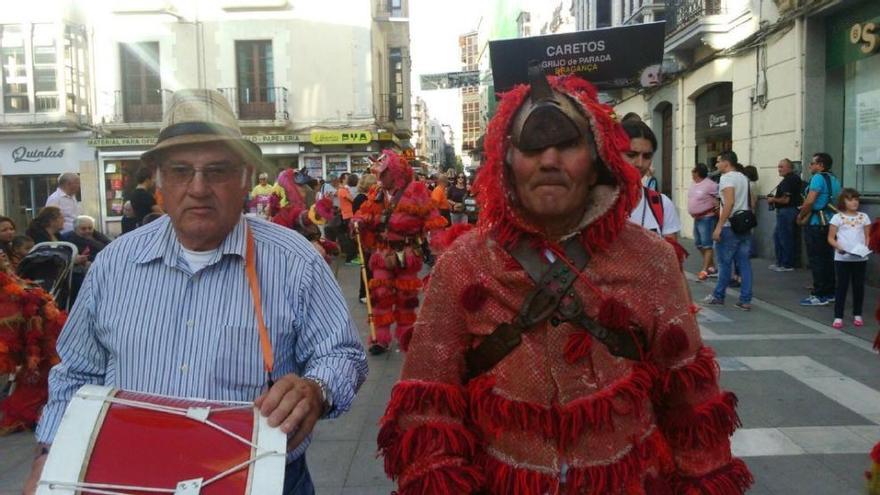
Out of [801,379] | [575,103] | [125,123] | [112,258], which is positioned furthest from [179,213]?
[125,123]

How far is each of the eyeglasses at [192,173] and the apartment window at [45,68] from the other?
26219 mm

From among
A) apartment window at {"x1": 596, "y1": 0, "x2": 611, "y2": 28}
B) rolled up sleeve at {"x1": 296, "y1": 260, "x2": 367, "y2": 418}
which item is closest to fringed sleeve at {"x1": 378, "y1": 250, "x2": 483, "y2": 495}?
rolled up sleeve at {"x1": 296, "y1": 260, "x2": 367, "y2": 418}

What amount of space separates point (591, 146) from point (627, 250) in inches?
11.5

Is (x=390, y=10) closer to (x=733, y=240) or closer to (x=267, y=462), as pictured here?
(x=733, y=240)

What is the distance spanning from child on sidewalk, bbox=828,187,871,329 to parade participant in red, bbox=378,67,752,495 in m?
6.40

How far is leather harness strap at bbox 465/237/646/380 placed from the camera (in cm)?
176

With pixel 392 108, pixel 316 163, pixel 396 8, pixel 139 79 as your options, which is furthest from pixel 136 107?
pixel 396 8

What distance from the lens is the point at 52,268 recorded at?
19.8ft

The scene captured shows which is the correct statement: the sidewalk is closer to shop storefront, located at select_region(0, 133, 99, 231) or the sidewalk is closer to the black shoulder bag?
the black shoulder bag

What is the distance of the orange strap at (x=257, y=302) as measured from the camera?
1841mm

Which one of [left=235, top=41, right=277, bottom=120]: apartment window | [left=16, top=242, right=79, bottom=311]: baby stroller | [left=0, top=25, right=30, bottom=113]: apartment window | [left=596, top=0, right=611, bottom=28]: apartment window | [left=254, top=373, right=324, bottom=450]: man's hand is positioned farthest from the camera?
[left=235, top=41, right=277, bottom=120]: apartment window

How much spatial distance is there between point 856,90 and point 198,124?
36.8 ft

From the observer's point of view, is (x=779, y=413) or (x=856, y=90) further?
(x=856, y=90)

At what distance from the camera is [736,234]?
28.0 feet
